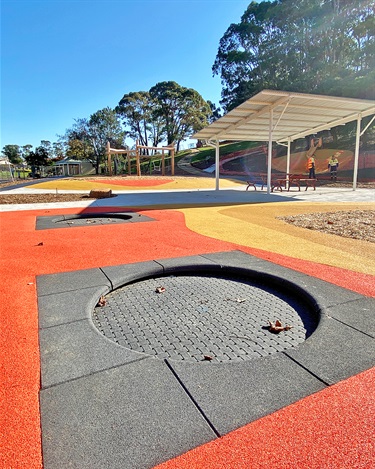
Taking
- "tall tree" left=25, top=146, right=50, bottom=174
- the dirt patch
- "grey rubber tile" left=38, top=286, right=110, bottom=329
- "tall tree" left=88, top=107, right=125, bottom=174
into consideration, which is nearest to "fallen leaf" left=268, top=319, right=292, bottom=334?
"grey rubber tile" left=38, top=286, right=110, bottom=329

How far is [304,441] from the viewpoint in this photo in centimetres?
132

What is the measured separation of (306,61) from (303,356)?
35.1m

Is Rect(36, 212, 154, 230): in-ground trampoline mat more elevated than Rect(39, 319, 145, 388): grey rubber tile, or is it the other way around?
Rect(36, 212, 154, 230): in-ground trampoline mat

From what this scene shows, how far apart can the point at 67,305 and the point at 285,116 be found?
14.2 metres

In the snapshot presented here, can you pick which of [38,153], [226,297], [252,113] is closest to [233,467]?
[226,297]

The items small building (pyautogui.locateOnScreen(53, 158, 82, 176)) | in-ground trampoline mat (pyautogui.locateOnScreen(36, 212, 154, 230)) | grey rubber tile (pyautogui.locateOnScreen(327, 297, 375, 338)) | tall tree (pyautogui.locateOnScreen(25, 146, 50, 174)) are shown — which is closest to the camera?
grey rubber tile (pyautogui.locateOnScreen(327, 297, 375, 338))

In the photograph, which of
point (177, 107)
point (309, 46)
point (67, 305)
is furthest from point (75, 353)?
point (177, 107)

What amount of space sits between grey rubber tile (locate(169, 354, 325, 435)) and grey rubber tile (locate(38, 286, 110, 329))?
1.09 m

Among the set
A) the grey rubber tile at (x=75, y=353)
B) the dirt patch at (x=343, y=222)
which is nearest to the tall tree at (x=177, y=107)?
the dirt patch at (x=343, y=222)

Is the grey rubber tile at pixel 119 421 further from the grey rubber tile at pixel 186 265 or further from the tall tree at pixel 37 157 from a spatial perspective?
the tall tree at pixel 37 157

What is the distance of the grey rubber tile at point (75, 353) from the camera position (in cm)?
180

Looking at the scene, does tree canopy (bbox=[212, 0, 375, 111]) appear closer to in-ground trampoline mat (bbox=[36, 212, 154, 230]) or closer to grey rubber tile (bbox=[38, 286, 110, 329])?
in-ground trampoline mat (bbox=[36, 212, 154, 230])

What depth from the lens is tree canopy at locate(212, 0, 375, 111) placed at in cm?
2592

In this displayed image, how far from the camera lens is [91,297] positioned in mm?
2852
